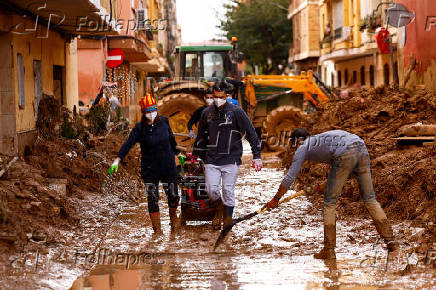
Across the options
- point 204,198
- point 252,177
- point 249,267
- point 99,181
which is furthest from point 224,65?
point 249,267

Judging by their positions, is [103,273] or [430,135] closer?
[103,273]

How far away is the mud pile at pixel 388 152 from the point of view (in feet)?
31.4

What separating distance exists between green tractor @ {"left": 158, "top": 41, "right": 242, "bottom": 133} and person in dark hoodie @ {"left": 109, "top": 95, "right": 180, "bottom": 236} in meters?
10.0

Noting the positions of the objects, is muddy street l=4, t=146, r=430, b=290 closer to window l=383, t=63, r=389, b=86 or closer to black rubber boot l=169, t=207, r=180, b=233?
black rubber boot l=169, t=207, r=180, b=233

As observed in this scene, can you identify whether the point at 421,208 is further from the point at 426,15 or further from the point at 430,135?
the point at 426,15

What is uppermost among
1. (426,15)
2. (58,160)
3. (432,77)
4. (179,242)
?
(426,15)

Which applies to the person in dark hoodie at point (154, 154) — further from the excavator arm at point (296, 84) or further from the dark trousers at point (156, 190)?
the excavator arm at point (296, 84)

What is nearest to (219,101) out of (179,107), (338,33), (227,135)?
(227,135)

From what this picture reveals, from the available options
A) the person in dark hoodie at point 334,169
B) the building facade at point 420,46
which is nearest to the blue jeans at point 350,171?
the person in dark hoodie at point 334,169

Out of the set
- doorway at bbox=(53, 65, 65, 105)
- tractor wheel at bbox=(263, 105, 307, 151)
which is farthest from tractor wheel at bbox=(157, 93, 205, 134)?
doorway at bbox=(53, 65, 65, 105)

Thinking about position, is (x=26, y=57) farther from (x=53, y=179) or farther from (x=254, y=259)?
(x=254, y=259)

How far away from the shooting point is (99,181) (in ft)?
42.0

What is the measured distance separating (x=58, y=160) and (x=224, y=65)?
9155 mm

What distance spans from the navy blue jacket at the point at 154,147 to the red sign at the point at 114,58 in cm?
1607
